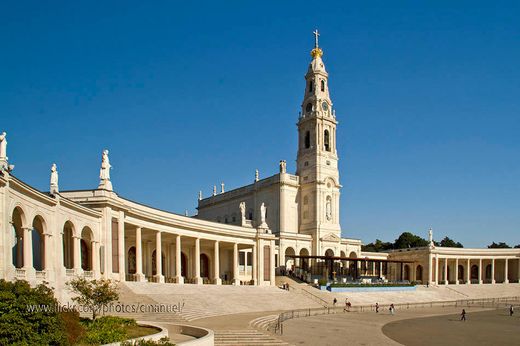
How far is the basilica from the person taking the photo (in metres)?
35.7

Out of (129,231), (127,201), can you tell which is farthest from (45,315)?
(129,231)

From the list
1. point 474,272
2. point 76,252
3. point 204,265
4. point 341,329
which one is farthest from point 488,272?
point 76,252

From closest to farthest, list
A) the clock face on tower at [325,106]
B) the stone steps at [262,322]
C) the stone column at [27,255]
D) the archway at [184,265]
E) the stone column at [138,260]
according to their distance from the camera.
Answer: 1. the stone column at [27,255]
2. the stone steps at [262,322]
3. the stone column at [138,260]
4. the archway at [184,265]
5. the clock face on tower at [325,106]

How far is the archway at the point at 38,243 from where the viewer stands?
3588 centimetres

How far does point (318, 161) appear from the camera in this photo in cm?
8350

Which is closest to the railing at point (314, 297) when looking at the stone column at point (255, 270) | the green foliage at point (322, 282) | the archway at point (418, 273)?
the green foliage at point (322, 282)

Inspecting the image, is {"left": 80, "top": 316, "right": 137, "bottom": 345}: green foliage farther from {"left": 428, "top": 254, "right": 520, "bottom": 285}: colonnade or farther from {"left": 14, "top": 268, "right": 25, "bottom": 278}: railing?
{"left": 428, "top": 254, "right": 520, "bottom": 285}: colonnade

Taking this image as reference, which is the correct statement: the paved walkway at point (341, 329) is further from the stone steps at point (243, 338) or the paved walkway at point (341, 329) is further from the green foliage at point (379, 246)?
the green foliage at point (379, 246)

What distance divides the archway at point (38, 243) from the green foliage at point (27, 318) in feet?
55.5

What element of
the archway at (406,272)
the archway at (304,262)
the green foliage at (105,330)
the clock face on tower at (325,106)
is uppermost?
the clock face on tower at (325,106)

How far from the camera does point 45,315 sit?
19.0m

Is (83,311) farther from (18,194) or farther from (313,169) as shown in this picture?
(313,169)

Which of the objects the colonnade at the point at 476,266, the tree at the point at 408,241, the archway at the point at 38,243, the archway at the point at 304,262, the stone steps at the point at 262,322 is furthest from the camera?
the tree at the point at 408,241

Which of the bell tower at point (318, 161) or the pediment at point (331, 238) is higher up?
the bell tower at point (318, 161)
